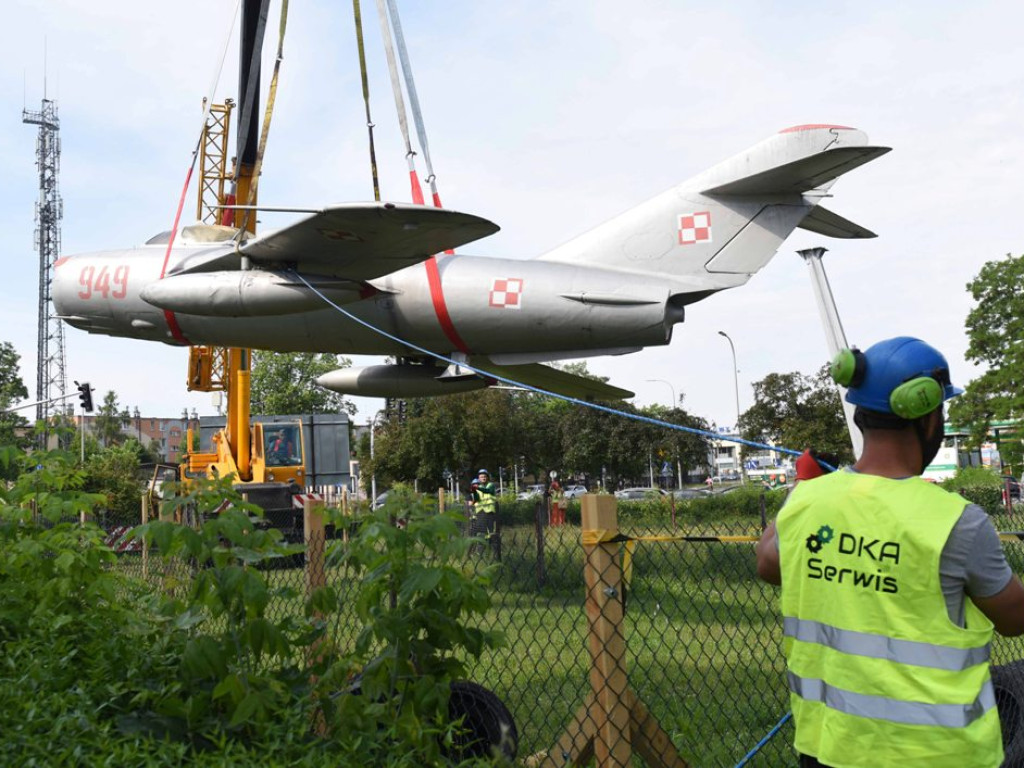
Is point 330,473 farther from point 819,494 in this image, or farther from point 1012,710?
point 819,494

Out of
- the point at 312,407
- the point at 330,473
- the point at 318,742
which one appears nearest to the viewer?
the point at 318,742

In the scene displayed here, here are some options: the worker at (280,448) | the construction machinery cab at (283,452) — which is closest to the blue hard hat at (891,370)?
the construction machinery cab at (283,452)

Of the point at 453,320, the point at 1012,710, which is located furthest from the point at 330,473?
the point at 1012,710

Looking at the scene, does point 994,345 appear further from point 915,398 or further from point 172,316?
point 915,398

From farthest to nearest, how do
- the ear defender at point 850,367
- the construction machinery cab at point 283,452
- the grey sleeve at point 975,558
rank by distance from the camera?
the construction machinery cab at point 283,452, the ear defender at point 850,367, the grey sleeve at point 975,558

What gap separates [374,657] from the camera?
136 inches

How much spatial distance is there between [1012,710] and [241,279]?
7173 mm

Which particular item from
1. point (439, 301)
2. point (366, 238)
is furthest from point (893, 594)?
point (439, 301)

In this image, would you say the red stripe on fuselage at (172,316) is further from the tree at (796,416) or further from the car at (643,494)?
the tree at (796,416)

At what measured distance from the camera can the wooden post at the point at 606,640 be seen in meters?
3.61

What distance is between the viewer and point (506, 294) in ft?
29.6

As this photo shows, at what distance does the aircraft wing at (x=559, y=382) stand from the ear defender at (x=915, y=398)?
25.6ft

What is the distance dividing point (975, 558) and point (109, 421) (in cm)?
10537

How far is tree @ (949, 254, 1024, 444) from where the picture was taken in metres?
37.7
